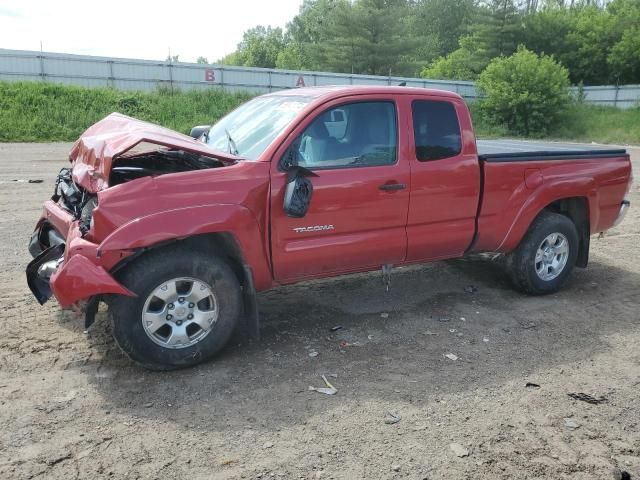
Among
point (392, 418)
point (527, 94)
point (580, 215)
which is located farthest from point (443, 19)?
point (392, 418)

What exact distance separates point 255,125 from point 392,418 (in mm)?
2589

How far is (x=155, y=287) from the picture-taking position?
382 cm

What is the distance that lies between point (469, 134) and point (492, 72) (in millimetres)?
33067

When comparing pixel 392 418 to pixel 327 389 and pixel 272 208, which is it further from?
pixel 272 208

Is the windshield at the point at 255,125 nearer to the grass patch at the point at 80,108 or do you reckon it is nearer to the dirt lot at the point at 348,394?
the dirt lot at the point at 348,394

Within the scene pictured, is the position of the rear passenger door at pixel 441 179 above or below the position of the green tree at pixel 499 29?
below

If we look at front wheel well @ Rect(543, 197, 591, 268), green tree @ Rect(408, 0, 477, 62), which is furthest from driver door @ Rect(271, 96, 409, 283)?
green tree @ Rect(408, 0, 477, 62)

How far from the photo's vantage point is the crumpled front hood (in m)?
3.91

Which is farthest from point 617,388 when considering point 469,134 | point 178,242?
point 178,242

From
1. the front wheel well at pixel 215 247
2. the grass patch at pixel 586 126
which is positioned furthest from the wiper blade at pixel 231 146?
the grass patch at pixel 586 126

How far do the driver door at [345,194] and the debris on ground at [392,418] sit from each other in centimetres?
135

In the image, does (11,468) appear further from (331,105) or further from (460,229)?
(460,229)

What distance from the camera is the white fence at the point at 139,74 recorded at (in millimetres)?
26031

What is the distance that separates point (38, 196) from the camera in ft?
31.5
